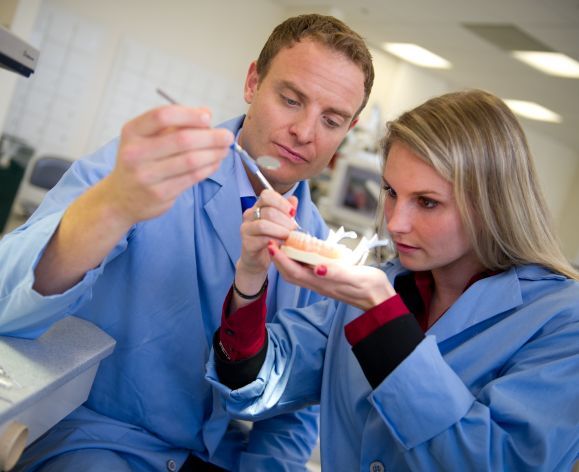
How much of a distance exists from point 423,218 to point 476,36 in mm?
5854

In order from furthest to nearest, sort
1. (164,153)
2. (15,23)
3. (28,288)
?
(15,23), (28,288), (164,153)

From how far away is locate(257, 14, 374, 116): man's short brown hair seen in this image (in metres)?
1.81

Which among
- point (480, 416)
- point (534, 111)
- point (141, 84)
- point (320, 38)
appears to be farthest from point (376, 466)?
point (534, 111)

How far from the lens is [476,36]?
21.5ft

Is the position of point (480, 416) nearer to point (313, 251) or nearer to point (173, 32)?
point (313, 251)

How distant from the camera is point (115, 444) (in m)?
1.50

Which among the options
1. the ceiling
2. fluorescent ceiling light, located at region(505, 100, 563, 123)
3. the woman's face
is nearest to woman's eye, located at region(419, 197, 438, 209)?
the woman's face

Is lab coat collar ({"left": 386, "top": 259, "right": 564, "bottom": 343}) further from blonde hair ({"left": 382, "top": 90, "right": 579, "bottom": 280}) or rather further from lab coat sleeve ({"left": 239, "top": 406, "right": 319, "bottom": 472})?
lab coat sleeve ({"left": 239, "top": 406, "right": 319, "bottom": 472})

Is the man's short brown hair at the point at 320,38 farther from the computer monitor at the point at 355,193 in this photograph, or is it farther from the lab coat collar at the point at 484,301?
the computer monitor at the point at 355,193

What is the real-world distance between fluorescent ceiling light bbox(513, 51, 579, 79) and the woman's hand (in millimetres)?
6027

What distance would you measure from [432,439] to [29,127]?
6138 millimetres

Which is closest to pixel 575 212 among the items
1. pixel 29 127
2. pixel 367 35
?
pixel 367 35

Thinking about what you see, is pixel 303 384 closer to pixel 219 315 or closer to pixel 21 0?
pixel 219 315

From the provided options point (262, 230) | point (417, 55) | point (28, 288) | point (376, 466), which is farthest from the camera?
point (417, 55)
